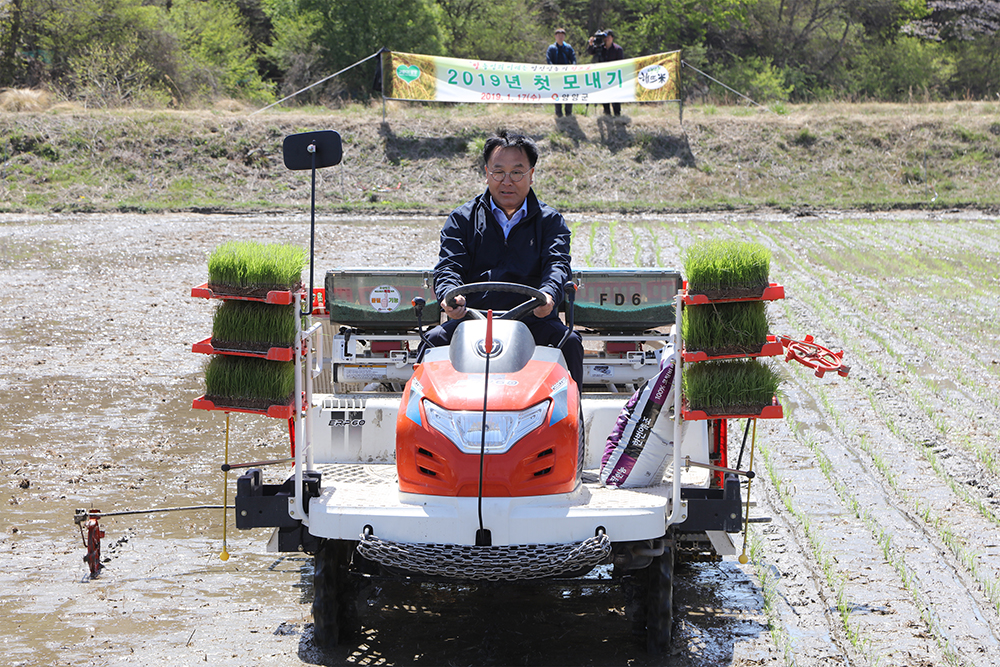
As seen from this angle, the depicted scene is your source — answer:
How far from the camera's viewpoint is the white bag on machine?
482 cm

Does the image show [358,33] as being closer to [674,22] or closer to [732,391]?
[674,22]

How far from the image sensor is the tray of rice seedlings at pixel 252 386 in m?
4.51

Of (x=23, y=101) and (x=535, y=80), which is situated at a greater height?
(x=535, y=80)

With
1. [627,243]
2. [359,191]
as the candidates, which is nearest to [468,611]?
[627,243]

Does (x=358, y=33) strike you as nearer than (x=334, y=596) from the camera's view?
No

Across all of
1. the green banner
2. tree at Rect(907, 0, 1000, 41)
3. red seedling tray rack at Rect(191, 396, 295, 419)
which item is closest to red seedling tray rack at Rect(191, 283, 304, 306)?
red seedling tray rack at Rect(191, 396, 295, 419)

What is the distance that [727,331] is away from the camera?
4371 millimetres

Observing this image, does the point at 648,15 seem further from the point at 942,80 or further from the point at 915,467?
the point at 915,467

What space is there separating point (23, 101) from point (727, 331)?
28.1 meters

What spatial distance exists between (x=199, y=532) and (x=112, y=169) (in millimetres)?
20914

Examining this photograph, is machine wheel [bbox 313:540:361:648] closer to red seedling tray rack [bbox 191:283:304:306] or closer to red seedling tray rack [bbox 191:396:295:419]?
red seedling tray rack [bbox 191:396:295:419]

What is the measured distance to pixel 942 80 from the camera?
47.4m

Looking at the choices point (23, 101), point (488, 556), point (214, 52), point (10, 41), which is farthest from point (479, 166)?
point (488, 556)

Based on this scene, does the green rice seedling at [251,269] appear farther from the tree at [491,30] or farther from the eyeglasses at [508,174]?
the tree at [491,30]
